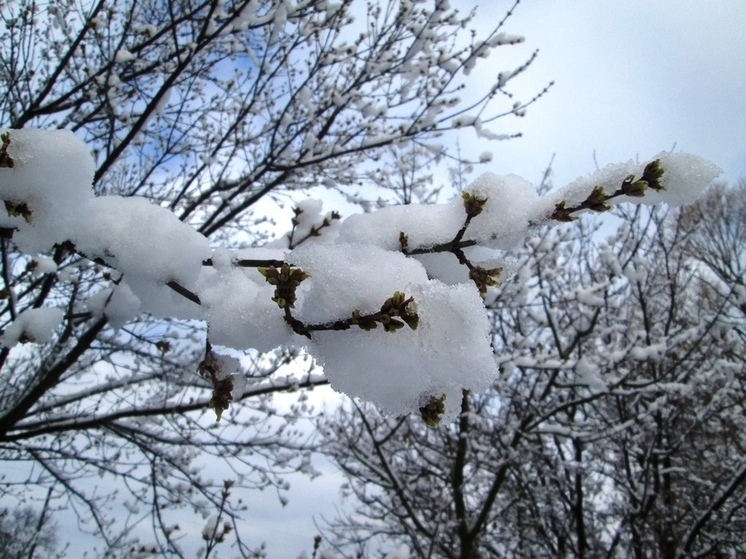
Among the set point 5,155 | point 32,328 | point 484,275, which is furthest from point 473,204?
point 32,328

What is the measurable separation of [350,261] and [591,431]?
6461 mm

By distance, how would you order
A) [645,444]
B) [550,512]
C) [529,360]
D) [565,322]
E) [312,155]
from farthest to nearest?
[565,322], [645,444], [550,512], [312,155], [529,360]

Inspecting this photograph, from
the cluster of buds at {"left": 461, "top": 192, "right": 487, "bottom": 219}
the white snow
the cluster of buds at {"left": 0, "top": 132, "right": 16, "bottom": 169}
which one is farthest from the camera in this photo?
the white snow

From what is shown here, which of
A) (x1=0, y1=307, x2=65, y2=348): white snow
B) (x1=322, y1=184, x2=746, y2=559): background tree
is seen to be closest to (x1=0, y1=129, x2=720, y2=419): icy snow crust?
(x1=0, y1=307, x2=65, y2=348): white snow

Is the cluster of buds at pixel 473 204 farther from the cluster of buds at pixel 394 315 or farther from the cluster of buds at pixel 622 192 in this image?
the cluster of buds at pixel 394 315

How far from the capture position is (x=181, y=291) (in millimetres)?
1039

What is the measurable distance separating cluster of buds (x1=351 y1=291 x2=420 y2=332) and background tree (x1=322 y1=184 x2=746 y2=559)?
3.86 meters

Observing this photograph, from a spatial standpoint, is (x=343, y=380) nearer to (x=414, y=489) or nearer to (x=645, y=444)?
(x=645, y=444)

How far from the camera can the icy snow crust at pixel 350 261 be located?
81cm

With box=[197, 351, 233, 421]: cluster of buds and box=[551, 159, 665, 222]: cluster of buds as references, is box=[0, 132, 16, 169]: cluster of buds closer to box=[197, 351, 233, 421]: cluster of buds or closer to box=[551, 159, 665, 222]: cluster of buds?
box=[197, 351, 233, 421]: cluster of buds

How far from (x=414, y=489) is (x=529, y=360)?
4.63 m

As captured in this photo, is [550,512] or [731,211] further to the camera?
[731,211]

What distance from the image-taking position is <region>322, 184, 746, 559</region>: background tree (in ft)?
16.3

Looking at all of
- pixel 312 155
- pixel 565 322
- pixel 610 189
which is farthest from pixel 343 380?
pixel 565 322
